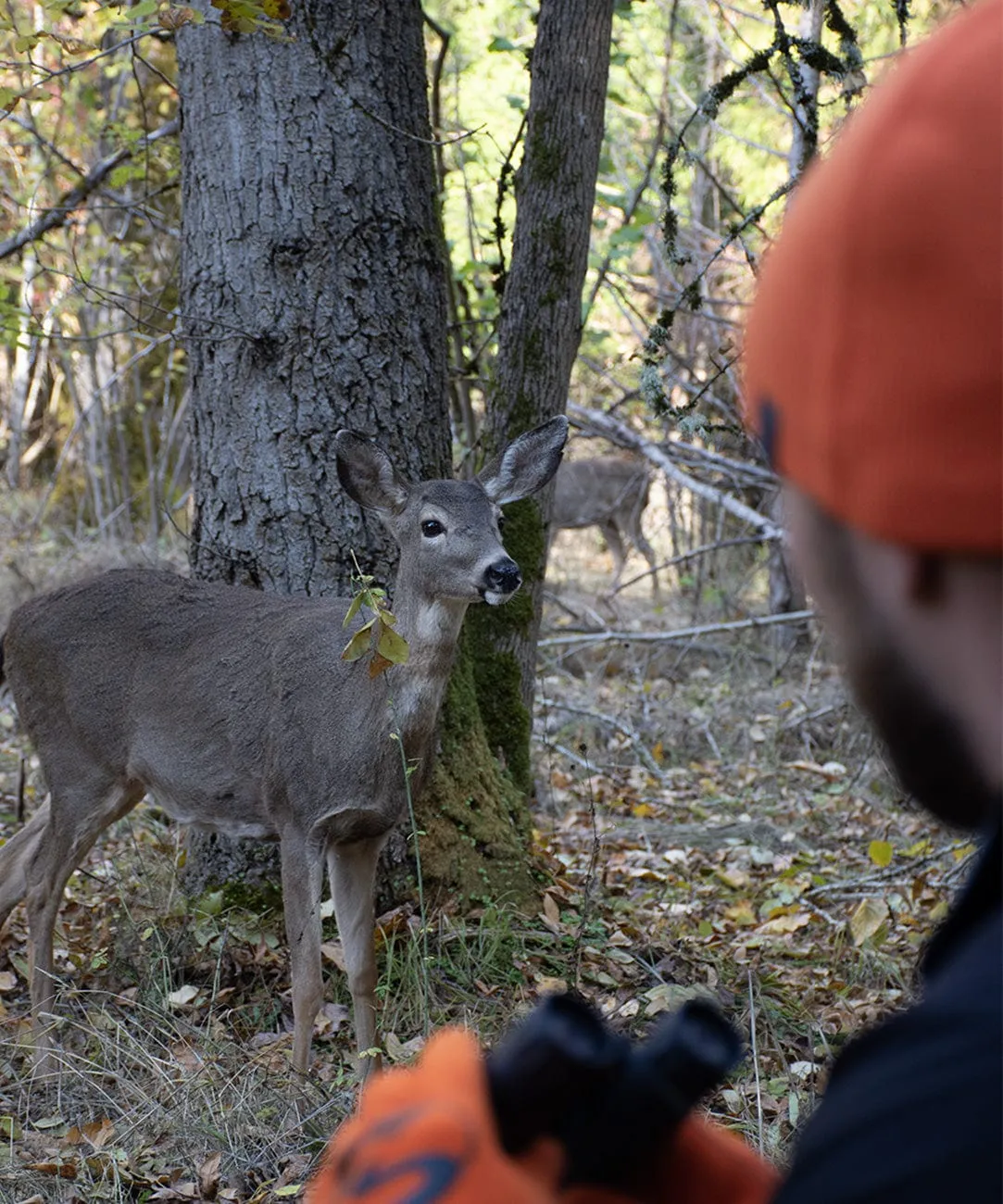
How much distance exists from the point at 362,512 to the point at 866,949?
233cm

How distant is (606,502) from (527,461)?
13.5 metres

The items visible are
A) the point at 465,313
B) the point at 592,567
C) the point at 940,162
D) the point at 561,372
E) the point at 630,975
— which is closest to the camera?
the point at 940,162

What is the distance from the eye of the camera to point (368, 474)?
453cm

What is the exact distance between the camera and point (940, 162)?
0.86 metres

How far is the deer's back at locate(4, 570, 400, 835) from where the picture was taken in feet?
14.6

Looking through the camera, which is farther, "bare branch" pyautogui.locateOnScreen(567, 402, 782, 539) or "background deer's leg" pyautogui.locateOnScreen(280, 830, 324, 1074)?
"bare branch" pyautogui.locateOnScreen(567, 402, 782, 539)

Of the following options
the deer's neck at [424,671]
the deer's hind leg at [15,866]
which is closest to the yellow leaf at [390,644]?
the deer's neck at [424,671]

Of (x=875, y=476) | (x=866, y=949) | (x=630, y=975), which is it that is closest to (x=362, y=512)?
(x=630, y=975)

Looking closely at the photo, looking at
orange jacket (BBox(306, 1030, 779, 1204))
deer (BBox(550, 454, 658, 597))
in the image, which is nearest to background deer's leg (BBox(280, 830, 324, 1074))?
orange jacket (BBox(306, 1030, 779, 1204))

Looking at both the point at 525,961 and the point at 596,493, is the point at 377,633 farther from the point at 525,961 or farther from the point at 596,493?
the point at 596,493

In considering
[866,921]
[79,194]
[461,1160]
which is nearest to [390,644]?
[866,921]

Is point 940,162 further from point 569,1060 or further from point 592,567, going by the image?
point 592,567

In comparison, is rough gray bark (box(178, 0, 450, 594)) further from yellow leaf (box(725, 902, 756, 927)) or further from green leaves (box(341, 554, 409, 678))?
yellow leaf (box(725, 902, 756, 927))

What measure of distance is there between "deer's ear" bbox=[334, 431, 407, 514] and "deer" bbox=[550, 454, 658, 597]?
12.8 metres
